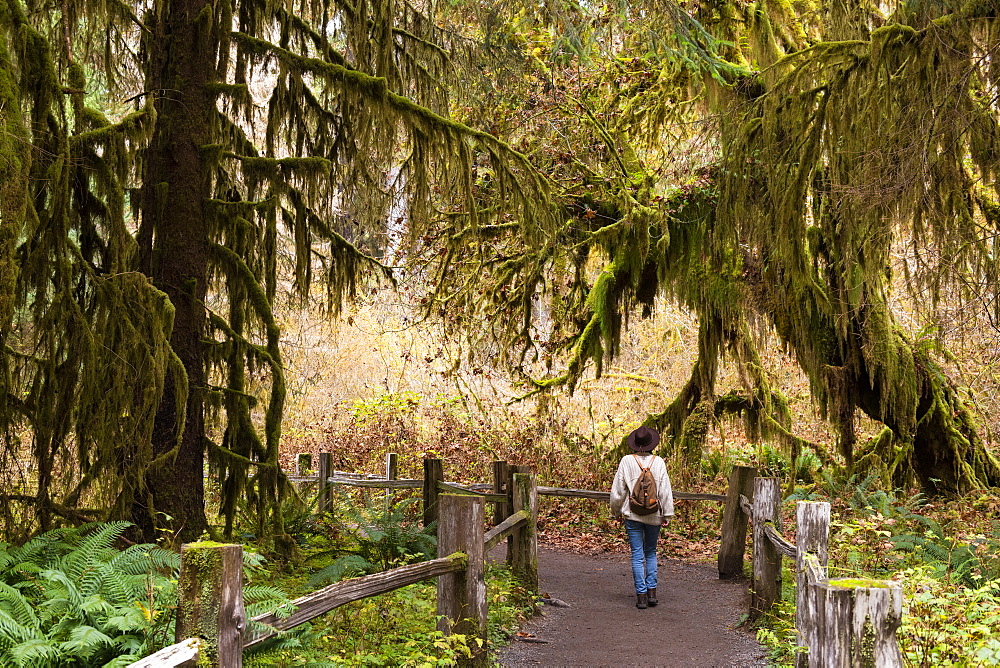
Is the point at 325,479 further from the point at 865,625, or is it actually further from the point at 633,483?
the point at 865,625

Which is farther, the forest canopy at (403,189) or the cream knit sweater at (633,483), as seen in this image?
the cream knit sweater at (633,483)

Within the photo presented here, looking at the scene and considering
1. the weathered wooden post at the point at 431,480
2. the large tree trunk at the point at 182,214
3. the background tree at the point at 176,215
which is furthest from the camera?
the weathered wooden post at the point at 431,480

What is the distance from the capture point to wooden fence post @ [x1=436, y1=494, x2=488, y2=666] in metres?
6.14

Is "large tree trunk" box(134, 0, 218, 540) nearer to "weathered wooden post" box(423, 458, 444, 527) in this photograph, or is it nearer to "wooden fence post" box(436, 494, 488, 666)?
"wooden fence post" box(436, 494, 488, 666)

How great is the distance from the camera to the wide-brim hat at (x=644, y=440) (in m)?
9.12

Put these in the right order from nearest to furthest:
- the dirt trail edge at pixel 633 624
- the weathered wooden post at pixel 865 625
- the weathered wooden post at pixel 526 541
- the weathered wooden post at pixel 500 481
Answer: the weathered wooden post at pixel 865 625 < the dirt trail edge at pixel 633 624 < the weathered wooden post at pixel 526 541 < the weathered wooden post at pixel 500 481

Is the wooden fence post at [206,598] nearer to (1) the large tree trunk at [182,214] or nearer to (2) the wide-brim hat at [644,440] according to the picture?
(1) the large tree trunk at [182,214]

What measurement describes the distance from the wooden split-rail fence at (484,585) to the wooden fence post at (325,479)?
133 millimetres

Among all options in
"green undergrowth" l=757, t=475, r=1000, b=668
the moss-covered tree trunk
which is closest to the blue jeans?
"green undergrowth" l=757, t=475, r=1000, b=668

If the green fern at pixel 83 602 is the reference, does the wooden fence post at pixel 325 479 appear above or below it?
below

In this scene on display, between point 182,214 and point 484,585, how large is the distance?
12.8ft

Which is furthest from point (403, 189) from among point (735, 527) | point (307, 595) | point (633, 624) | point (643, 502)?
point (735, 527)

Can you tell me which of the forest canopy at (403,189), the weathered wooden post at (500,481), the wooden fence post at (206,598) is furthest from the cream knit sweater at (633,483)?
the wooden fence post at (206,598)

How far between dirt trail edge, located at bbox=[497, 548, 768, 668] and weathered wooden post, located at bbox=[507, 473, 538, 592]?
381 millimetres
